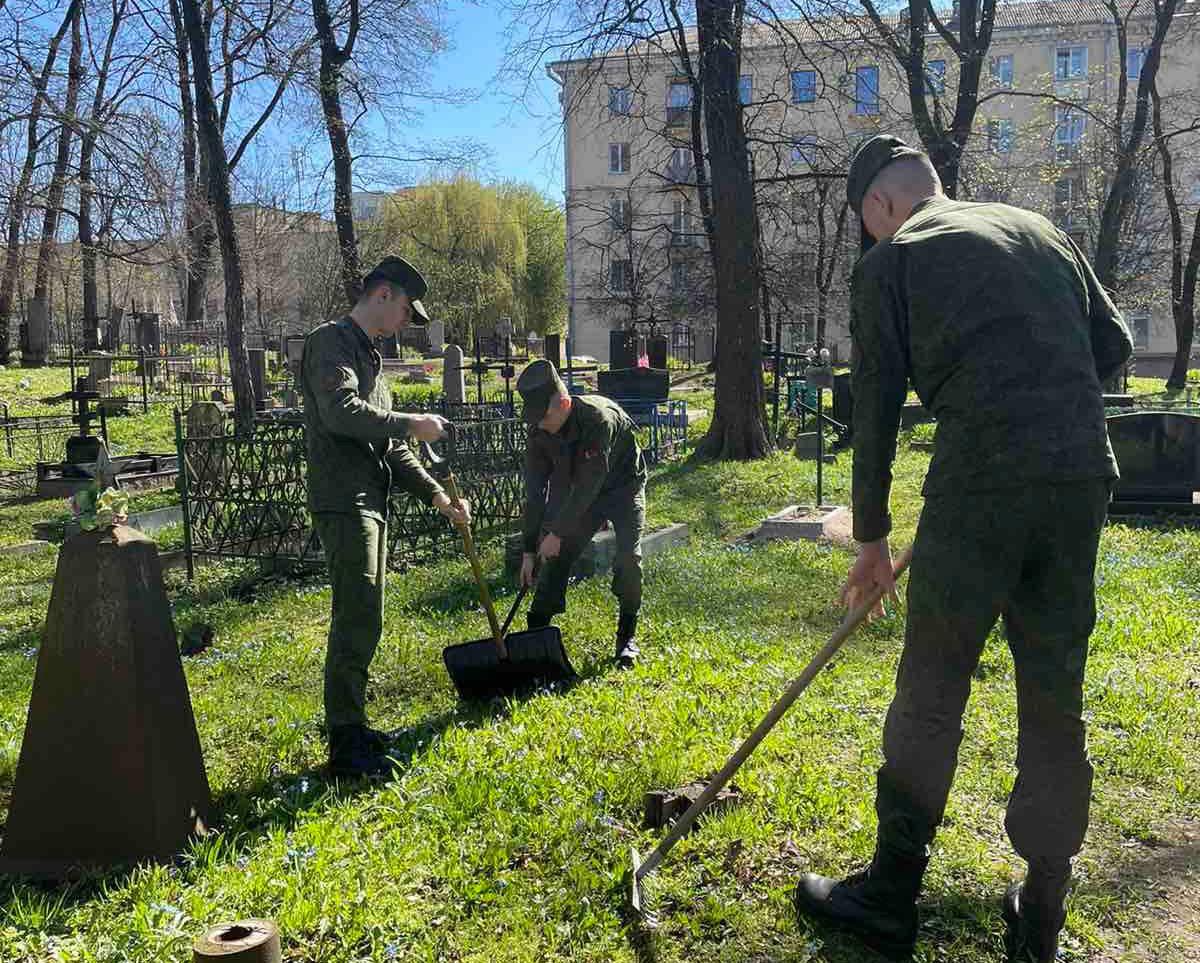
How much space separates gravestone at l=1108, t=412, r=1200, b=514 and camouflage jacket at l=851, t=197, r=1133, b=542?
830 cm

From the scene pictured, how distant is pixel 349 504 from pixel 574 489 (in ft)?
4.37

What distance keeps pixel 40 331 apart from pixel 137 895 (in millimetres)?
27593

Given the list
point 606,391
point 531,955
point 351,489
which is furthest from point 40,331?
point 531,955

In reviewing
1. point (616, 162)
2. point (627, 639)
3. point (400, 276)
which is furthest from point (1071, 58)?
point (400, 276)

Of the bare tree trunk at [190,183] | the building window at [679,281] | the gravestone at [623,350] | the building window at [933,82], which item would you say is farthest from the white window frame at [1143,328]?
the bare tree trunk at [190,183]

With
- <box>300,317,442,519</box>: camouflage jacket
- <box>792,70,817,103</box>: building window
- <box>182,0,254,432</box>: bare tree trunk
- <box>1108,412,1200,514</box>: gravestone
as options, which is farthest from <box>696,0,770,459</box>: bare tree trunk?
<box>300,317,442,519</box>: camouflage jacket

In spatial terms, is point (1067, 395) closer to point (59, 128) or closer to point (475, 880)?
point (475, 880)

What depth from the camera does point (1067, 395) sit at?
2695 millimetres

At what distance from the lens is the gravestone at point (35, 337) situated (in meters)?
27.1

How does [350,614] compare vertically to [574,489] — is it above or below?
below

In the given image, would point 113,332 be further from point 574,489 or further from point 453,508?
point 453,508

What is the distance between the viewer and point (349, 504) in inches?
174

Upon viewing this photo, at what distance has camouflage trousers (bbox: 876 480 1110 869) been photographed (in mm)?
2709

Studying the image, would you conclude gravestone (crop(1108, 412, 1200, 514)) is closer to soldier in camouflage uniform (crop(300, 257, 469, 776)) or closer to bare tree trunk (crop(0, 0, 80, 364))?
soldier in camouflage uniform (crop(300, 257, 469, 776))
